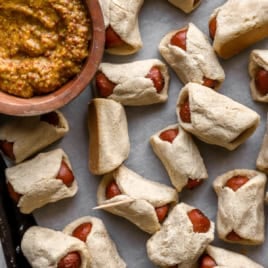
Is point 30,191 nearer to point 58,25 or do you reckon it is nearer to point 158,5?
point 58,25

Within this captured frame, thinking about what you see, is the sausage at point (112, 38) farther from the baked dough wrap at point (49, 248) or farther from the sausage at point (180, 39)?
the baked dough wrap at point (49, 248)

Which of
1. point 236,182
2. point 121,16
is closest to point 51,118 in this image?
point 121,16

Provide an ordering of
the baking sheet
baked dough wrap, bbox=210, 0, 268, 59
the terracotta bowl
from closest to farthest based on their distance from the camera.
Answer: the terracotta bowl, baked dough wrap, bbox=210, 0, 268, 59, the baking sheet

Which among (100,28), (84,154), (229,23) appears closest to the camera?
(100,28)

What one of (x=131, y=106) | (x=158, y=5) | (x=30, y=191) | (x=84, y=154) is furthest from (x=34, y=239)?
(x=158, y=5)

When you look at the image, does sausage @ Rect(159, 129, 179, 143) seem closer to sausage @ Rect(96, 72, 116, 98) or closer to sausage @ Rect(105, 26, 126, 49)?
sausage @ Rect(96, 72, 116, 98)

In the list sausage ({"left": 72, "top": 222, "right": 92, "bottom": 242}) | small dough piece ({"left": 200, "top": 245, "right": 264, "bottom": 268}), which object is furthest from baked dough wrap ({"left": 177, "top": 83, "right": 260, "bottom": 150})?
sausage ({"left": 72, "top": 222, "right": 92, "bottom": 242})

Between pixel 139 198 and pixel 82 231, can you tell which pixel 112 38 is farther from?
pixel 82 231
